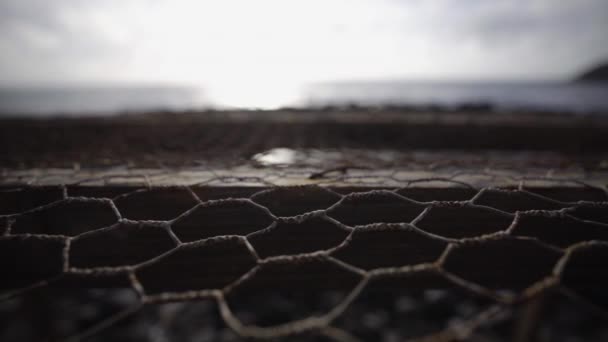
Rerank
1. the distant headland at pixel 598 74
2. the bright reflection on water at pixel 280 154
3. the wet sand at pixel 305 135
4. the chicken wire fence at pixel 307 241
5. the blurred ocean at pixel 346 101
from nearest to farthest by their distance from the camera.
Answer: the chicken wire fence at pixel 307 241 < the bright reflection on water at pixel 280 154 < the wet sand at pixel 305 135 < the blurred ocean at pixel 346 101 < the distant headland at pixel 598 74

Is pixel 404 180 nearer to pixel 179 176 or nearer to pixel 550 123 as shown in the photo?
pixel 179 176

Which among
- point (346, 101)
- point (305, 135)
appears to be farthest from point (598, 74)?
point (305, 135)

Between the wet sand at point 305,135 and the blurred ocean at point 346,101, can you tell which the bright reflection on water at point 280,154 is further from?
the blurred ocean at point 346,101

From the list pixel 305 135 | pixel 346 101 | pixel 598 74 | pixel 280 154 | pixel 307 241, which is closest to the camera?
pixel 307 241

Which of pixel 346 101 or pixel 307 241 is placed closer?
pixel 307 241

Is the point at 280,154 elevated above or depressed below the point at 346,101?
below

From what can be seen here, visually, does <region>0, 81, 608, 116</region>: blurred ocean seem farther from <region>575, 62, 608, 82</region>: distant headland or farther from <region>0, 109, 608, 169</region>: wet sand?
<region>575, 62, 608, 82</region>: distant headland

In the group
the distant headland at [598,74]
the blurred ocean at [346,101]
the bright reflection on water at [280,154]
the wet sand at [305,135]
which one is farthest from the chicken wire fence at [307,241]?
the distant headland at [598,74]

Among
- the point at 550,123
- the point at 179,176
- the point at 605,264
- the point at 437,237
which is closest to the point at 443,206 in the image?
the point at 437,237

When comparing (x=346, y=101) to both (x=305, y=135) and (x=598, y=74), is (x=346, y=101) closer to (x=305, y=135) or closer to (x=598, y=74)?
(x=305, y=135)
